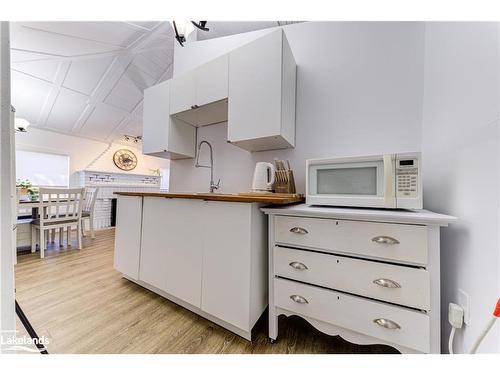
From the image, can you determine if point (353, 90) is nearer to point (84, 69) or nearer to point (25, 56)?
point (84, 69)

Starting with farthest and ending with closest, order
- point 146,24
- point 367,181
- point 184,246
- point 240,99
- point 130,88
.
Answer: point 130,88
point 146,24
point 240,99
point 184,246
point 367,181

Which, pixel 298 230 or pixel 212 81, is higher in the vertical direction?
pixel 212 81

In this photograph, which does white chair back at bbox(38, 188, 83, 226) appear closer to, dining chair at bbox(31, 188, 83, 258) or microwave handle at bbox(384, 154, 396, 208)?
dining chair at bbox(31, 188, 83, 258)

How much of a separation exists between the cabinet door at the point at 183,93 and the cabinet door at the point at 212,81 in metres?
0.07

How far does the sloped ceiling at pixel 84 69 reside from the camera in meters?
2.42

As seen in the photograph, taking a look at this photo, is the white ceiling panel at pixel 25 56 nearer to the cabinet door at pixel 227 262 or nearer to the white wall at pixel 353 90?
the white wall at pixel 353 90

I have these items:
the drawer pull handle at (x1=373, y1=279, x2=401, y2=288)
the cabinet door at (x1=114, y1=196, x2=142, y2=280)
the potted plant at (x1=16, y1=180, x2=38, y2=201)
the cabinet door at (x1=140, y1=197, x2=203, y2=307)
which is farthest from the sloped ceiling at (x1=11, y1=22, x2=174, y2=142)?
the drawer pull handle at (x1=373, y1=279, x2=401, y2=288)

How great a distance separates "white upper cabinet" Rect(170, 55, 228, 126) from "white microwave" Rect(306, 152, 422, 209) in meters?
1.07

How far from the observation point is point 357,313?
0.83 meters

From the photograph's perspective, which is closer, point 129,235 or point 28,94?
point 129,235

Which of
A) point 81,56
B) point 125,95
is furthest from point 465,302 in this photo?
point 125,95

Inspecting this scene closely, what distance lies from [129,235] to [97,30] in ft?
9.29

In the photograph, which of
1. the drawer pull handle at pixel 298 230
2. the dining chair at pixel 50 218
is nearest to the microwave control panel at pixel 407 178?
the drawer pull handle at pixel 298 230

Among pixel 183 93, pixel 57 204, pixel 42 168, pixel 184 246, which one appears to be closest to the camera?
pixel 184 246
